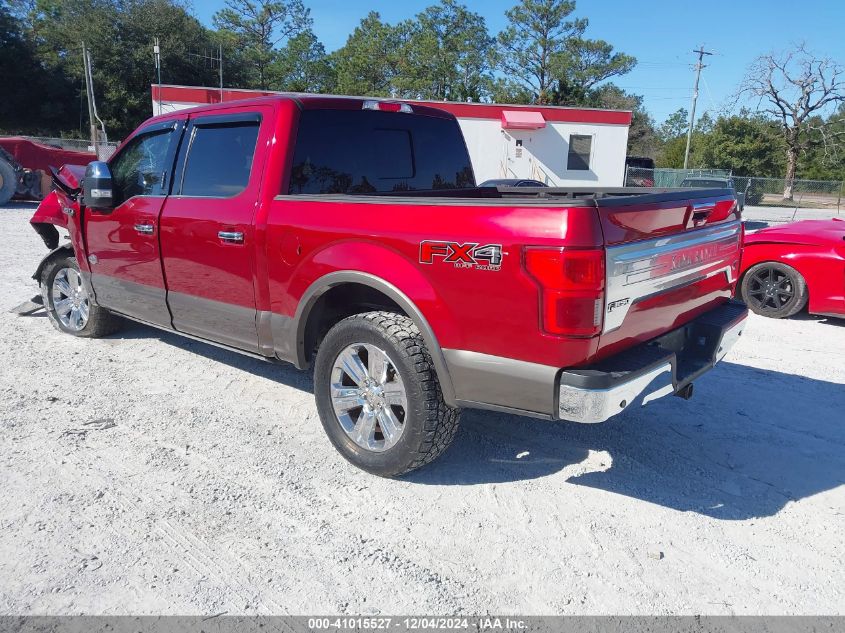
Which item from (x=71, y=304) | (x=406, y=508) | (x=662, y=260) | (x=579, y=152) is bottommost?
(x=406, y=508)

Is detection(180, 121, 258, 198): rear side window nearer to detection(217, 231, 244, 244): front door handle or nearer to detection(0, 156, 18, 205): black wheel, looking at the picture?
detection(217, 231, 244, 244): front door handle

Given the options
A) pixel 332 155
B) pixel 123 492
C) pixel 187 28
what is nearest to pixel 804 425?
pixel 332 155

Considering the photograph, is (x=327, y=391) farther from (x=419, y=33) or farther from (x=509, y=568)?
(x=419, y=33)

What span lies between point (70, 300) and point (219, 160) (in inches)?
110

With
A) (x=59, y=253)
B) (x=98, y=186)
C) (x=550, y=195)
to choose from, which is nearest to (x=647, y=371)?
(x=550, y=195)

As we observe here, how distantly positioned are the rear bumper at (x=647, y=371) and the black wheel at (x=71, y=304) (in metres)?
4.54

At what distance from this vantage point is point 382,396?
10.7 ft

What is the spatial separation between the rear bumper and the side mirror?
3663 millimetres

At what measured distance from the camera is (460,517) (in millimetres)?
3020

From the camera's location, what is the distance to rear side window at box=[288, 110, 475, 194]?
3699 mm

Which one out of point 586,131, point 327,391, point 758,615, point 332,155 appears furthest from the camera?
point 586,131

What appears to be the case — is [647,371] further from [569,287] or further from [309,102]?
[309,102]

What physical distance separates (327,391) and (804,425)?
3.12 meters

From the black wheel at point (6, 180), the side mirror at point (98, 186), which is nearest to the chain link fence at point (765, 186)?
the black wheel at point (6, 180)
